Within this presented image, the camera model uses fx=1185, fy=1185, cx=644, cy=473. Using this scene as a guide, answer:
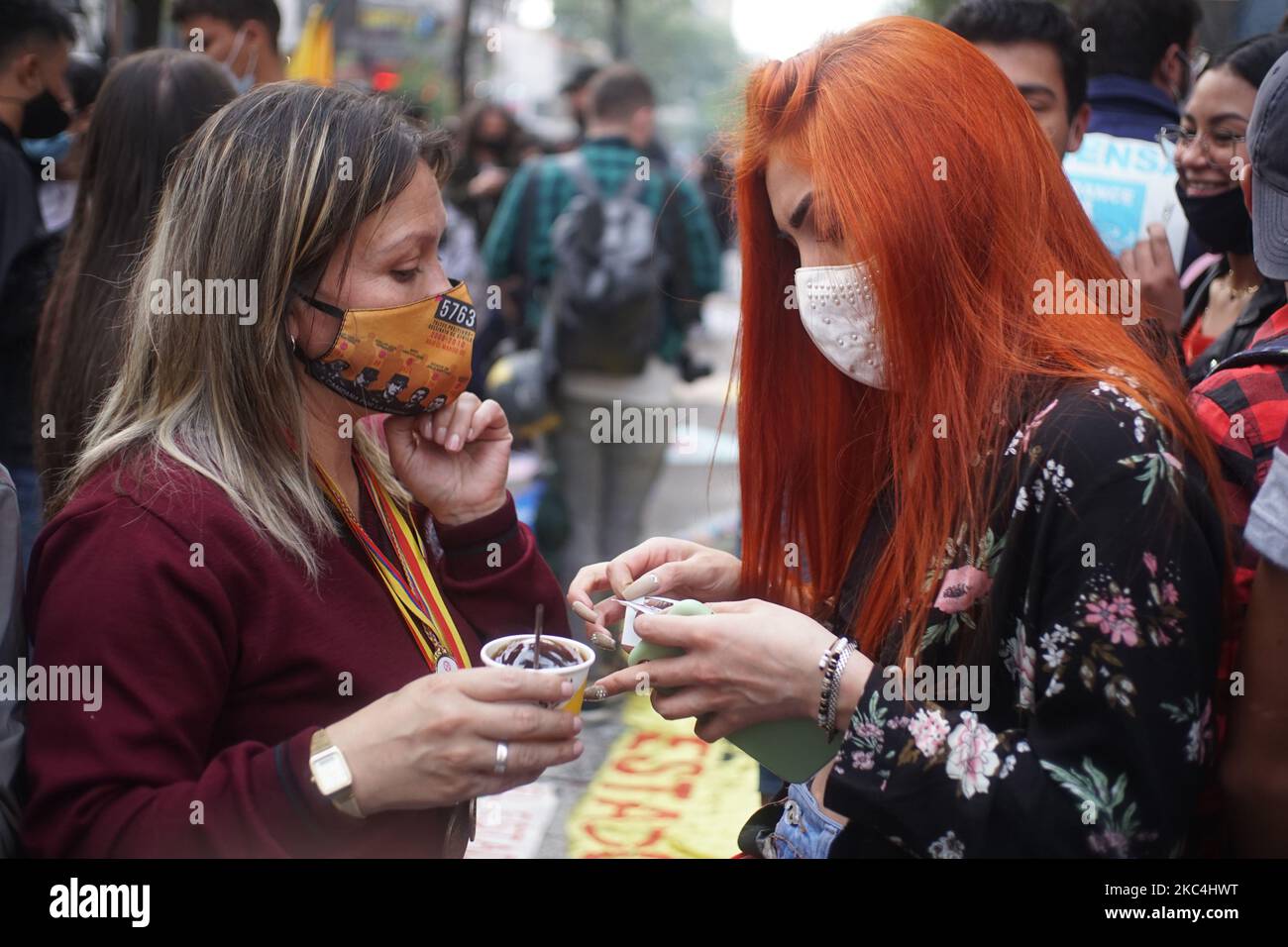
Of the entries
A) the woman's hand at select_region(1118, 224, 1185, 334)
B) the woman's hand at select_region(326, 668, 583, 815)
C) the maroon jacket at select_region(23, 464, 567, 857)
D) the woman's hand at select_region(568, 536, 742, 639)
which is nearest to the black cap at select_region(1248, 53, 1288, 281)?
the woman's hand at select_region(568, 536, 742, 639)

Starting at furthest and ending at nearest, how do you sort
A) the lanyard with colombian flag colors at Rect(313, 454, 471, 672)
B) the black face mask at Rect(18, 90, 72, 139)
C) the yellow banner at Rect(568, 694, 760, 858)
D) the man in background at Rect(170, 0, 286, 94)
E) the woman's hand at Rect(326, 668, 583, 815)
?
1. the man in background at Rect(170, 0, 286, 94)
2. the black face mask at Rect(18, 90, 72, 139)
3. the yellow banner at Rect(568, 694, 760, 858)
4. the lanyard with colombian flag colors at Rect(313, 454, 471, 672)
5. the woman's hand at Rect(326, 668, 583, 815)

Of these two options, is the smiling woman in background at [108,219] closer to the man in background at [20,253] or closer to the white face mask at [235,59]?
the man in background at [20,253]

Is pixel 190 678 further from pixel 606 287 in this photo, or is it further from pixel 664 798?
pixel 606 287

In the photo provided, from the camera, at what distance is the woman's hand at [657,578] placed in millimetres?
2150

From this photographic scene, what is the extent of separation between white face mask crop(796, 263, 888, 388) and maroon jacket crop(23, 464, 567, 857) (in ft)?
2.91

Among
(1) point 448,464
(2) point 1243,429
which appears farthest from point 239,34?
(2) point 1243,429

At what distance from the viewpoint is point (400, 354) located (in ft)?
7.13

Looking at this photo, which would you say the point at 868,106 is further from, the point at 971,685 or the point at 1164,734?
the point at 1164,734

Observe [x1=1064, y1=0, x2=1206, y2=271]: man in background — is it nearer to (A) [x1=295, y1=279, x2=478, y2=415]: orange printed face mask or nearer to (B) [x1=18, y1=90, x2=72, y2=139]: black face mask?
(A) [x1=295, y1=279, x2=478, y2=415]: orange printed face mask

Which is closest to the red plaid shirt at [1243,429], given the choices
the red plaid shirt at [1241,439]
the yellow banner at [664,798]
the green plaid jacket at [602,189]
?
the red plaid shirt at [1241,439]

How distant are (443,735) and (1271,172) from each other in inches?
59.7

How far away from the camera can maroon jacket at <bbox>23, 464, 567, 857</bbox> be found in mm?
1655

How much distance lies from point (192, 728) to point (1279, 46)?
2984 millimetres

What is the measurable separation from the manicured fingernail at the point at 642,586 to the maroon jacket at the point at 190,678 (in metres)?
0.40
